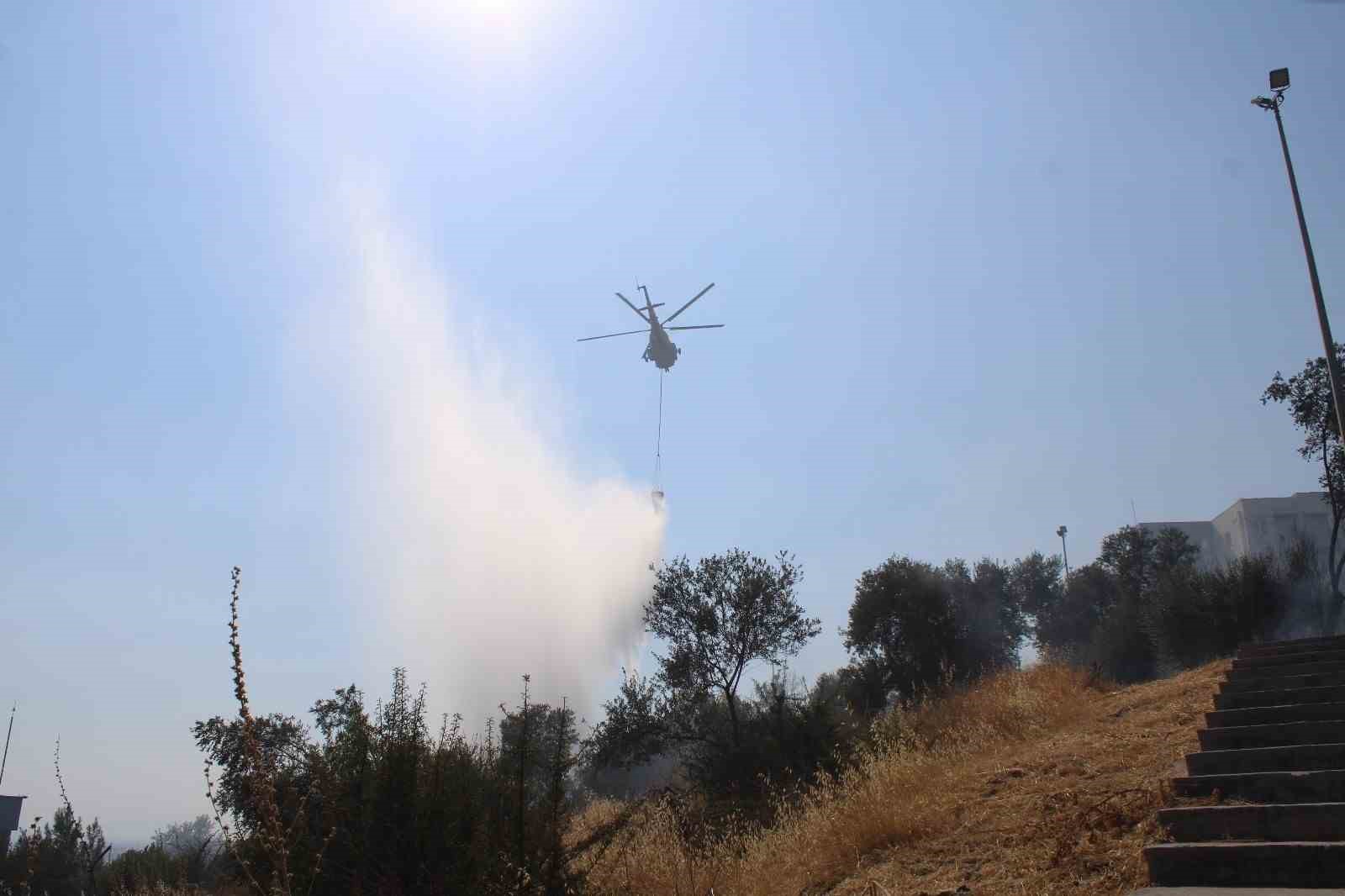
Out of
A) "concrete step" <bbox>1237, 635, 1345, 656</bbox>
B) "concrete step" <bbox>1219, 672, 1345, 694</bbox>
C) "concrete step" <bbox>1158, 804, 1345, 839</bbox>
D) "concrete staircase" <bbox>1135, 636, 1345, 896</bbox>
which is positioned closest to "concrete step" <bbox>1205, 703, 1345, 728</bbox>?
"concrete staircase" <bbox>1135, 636, 1345, 896</bbox>

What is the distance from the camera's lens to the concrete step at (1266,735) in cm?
1027

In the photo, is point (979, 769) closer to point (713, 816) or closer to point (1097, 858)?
point (1097, 858)

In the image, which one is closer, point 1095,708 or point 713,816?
point 1095,708

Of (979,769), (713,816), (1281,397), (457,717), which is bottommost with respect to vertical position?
(713,816)

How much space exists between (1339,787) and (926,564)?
122ft

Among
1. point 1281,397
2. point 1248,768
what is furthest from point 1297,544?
point 1248,768

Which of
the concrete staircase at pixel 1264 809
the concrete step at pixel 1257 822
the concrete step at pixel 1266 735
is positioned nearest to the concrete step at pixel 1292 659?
the concrete staircase at pixel 1264 809

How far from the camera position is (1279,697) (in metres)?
12.5

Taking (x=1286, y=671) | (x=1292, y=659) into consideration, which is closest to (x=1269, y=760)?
(x=1286, y=671)

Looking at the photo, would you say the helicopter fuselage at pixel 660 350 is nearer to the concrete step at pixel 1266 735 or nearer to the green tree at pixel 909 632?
the green tree at pixel 909 632

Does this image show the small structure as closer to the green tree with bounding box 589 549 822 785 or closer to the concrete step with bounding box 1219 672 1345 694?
the green tree with bounding box 589 549 822 785

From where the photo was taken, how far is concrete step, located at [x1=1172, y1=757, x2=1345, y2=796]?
8289 millimetres

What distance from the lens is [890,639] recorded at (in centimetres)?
4231

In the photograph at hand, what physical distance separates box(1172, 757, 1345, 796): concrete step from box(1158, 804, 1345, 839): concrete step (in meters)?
0.60
